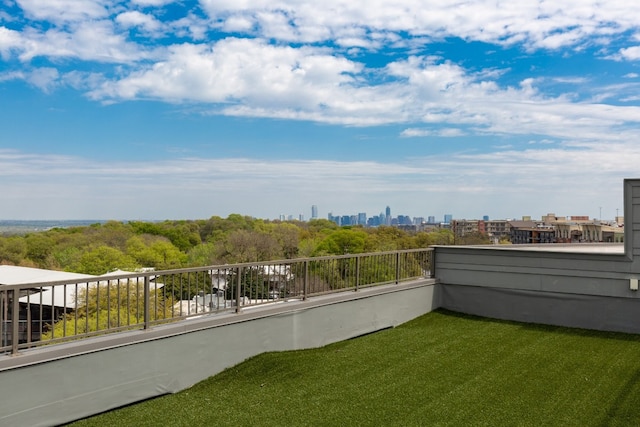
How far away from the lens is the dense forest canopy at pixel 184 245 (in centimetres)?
5375

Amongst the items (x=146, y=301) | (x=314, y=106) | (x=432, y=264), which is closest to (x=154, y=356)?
(x=146, y=301)

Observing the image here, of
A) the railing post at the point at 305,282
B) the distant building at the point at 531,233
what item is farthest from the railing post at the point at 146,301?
the distant building at the point at 531,233

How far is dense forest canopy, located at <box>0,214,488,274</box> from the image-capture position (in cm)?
5375

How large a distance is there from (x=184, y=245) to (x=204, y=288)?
71539 mm

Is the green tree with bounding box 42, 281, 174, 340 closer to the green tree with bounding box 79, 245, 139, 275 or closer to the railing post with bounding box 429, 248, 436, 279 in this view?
the railing post with bounding box 429, 248, 436, 279

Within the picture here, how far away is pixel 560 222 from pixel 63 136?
263 feet

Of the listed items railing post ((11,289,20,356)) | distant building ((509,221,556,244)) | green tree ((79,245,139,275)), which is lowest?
green tree ((79,245,139,275))

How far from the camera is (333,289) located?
7164 millimetres

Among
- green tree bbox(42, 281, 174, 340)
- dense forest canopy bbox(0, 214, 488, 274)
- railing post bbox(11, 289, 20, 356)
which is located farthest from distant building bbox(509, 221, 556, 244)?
railing post bbox(11, 289, 20, 356)

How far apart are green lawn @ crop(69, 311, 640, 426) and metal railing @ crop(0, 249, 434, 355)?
2.40ft

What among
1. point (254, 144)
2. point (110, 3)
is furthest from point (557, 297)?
point (254, 144)

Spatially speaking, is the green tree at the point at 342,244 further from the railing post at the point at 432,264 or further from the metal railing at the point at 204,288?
the metal railing at the point at 204,288

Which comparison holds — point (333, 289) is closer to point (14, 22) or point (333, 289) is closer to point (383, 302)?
point (383, 302)

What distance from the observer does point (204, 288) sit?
18.2ft
